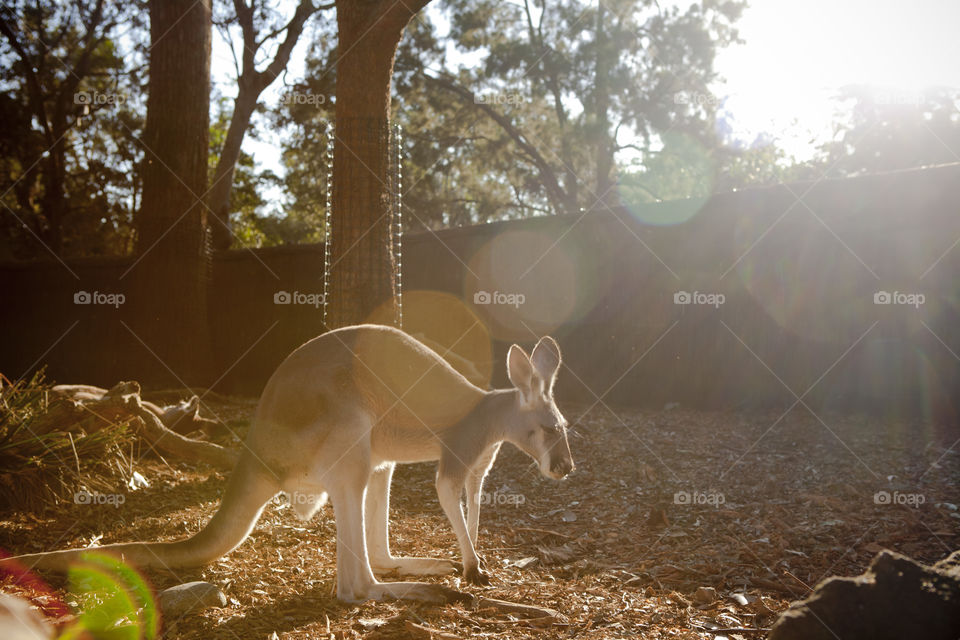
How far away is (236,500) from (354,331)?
98 centimetres

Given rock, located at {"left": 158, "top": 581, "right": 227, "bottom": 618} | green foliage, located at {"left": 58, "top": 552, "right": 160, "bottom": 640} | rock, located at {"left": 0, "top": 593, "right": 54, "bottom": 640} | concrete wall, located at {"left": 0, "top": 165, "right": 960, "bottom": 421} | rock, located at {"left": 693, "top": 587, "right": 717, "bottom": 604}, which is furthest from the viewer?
concrete wall, located at {"left": 0, "top": 165, "right": 960, "bottom": 421}

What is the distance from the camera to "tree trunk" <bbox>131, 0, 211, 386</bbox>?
769 centimetres

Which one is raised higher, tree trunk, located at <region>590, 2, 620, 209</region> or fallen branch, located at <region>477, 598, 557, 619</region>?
tree trunk, located at <region>590, 2, 620, 209</region>

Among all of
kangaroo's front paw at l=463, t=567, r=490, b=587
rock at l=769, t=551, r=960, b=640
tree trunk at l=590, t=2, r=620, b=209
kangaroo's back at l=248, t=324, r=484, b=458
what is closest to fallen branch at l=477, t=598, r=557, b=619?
kangaroo's front paw at l=463, t=567, r=490, b=587

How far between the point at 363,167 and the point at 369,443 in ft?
8.09

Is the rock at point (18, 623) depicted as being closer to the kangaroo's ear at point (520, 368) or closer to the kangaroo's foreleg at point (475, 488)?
the kangaroo's foreleg at point (475, 488)

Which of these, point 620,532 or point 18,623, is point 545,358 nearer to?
point 620,532

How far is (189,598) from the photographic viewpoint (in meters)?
2.98

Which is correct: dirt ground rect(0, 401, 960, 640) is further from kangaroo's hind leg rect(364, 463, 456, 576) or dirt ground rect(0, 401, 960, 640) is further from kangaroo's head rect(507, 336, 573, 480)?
kangaroo's head rect(507, 336, 573, 480)

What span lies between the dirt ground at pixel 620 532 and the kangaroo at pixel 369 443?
0.22 meters

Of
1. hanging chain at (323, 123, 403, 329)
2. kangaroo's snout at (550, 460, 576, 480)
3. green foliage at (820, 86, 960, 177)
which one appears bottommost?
kangaroo's snout at (550, 460, 576, 480)

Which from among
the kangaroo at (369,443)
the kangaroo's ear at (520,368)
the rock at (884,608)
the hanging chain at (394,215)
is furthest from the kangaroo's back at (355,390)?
the rock at (884,608)

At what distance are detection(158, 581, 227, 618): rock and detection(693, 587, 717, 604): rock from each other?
7.21ft

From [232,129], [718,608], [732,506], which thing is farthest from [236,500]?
[232,129]
